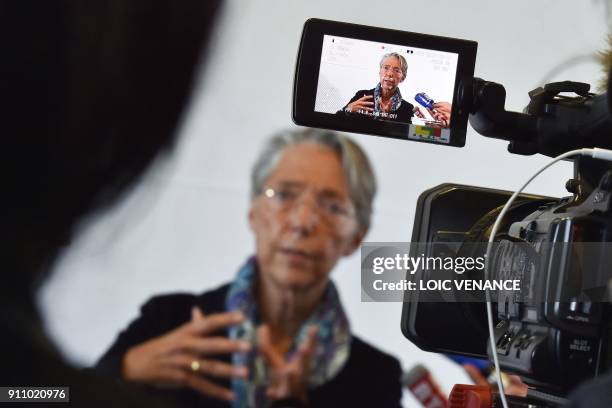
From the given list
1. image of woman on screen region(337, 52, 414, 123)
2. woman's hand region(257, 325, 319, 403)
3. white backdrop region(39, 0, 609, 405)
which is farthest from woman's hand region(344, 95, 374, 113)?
woman's hand region(257, 325, 319, 403)

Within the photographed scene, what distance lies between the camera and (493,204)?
1011 mm

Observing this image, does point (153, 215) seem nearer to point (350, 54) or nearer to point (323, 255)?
point (323, 255)

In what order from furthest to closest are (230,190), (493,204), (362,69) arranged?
(230,190)
(493,204)
(362,69)

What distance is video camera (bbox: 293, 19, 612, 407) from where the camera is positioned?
2.18 feet

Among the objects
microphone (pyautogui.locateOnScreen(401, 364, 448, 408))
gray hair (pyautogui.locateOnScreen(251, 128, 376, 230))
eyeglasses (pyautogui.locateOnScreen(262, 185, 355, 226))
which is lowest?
microphone (pyautogui.locateOnScreen(401, 364, 448, 408))

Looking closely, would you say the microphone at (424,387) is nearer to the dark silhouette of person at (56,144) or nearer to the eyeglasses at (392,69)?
the dark silhouette of person at (56,144)

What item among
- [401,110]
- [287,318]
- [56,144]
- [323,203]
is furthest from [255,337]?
[401,110]

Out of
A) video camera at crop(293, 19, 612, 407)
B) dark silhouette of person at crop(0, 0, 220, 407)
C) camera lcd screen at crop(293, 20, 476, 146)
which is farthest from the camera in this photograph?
dark silhouette of person at crop(0, 0, 220, 407)

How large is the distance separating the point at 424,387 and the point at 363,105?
629mm

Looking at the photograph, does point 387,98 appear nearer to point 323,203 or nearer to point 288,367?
point 323,203

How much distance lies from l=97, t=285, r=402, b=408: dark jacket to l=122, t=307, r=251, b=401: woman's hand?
13mm

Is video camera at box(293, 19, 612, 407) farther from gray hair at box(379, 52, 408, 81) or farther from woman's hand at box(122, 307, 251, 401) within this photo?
woman's hand at box(122, 307, 251, 401)

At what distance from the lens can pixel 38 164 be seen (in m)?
1.25

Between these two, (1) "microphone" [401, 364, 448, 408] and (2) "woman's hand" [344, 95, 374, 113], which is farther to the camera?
(1) "microphone" [401, 364, 448, 408]
